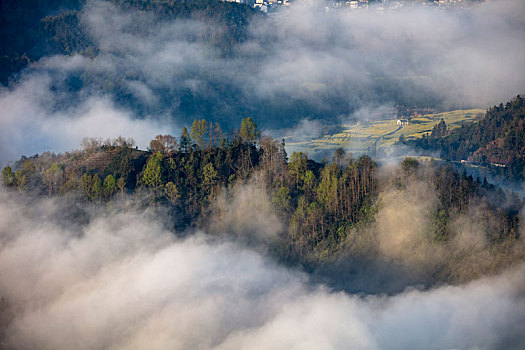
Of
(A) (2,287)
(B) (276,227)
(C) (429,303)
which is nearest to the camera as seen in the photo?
(C) (429,303)

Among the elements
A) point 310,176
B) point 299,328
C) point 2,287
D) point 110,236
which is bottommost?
point 299,328

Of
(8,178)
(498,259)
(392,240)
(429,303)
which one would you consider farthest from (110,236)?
(498,259)

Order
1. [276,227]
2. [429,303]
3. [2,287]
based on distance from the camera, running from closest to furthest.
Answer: [429,303], [276,227], [2,287]

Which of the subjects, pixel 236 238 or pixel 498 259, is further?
pixel 236 238

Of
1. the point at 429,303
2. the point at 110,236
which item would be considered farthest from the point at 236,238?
the point at 429,303

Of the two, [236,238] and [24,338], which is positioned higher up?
[236,238]

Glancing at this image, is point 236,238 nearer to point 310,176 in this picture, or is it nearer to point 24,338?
point 310,176
